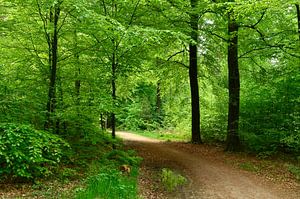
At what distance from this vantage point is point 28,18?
10.4 metres

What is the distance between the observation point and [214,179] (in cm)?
1016

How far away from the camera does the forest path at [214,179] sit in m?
8.66

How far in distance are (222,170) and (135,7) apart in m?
6.26

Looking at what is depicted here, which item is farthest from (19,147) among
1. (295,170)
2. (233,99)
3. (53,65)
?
(233,99)

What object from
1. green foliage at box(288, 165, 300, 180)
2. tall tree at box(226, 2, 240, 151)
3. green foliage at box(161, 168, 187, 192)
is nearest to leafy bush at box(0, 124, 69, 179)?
green foliage at box(161, 168, 187, 192)

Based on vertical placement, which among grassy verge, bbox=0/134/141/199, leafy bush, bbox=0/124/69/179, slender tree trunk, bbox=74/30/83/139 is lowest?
grassy verge, bbox=0/134/141/199

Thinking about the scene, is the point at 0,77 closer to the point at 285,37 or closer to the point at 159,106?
Answer: the point at 285,37

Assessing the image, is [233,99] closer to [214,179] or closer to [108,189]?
[214,179]

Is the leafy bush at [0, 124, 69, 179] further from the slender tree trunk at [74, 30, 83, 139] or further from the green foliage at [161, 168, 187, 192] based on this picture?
the green foliage at [161, 168, 187, 192]

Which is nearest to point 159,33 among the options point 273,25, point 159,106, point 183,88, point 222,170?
point 222,170

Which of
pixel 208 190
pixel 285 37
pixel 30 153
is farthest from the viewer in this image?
pixel 285 37

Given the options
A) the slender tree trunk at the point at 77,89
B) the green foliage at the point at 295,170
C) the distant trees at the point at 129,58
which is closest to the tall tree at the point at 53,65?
the distant trees at the point at 129,58

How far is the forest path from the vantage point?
8.66 m

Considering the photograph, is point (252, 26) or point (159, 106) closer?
point (252, 26)
